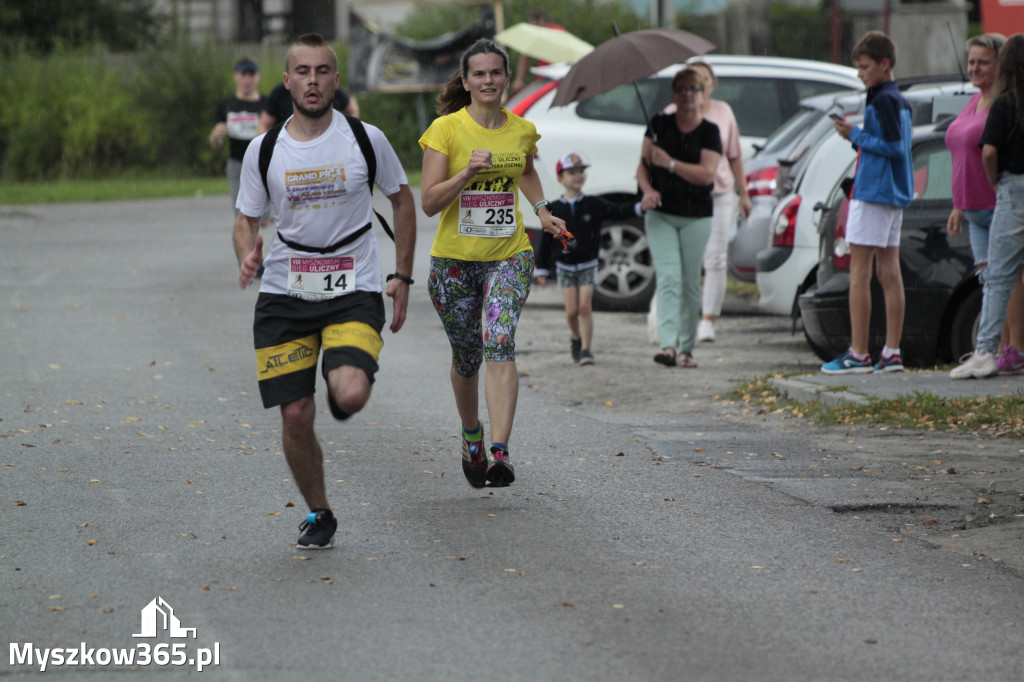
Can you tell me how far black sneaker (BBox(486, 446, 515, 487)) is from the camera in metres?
6.13

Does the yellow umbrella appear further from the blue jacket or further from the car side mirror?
the blue jacket

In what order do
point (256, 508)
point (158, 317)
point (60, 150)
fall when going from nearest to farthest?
point (256, 508)
point (158, 317)
point (60, 150)

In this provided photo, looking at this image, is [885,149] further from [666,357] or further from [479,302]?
[479,302]

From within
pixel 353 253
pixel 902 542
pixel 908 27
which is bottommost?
pixel 902 542

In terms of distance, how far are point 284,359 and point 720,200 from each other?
655cm

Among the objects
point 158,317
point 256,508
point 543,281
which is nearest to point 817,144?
point 543,281

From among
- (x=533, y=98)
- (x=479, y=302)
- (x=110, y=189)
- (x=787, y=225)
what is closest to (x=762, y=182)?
(x=787, y=225)

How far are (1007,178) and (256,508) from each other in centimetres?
506

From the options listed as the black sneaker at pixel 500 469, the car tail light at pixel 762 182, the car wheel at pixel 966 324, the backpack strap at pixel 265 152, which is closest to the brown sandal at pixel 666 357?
the car wheel at pixel 966 324

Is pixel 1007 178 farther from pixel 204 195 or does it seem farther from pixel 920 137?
pixel 204 195

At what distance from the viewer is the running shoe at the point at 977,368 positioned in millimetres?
8891

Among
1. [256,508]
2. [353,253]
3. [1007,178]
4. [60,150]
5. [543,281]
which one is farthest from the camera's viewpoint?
[60,150]

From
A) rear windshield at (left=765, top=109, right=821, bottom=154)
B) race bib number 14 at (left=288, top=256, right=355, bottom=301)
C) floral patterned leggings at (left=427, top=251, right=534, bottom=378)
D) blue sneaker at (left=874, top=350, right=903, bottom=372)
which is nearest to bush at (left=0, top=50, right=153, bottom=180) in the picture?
rear windshield at (left=765, top=109, right=821, bottom=154)

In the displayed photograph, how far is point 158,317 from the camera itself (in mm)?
12844
